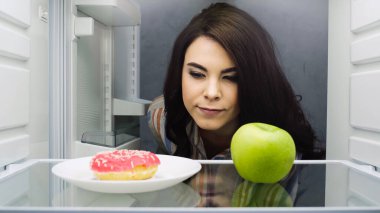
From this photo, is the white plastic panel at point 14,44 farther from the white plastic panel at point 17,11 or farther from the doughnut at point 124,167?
the doughnut at point 124,167

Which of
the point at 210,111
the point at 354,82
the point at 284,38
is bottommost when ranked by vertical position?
the point at 210,111

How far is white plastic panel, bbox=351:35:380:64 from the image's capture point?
1073mm

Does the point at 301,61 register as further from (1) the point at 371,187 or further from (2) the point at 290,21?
(1) the point at 371,187

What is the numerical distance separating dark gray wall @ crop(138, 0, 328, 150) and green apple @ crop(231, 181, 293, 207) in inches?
27.5

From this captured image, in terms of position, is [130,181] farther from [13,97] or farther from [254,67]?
[254,67]

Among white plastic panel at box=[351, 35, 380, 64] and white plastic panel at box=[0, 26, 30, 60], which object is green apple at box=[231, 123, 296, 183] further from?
white plastic panel at box=[0, 26, 30, 60]

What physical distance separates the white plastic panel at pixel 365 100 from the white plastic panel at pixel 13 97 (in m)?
1.00

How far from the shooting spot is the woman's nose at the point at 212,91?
1360 millimetres

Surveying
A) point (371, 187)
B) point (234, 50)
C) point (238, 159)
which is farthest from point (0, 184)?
point (234, 50)

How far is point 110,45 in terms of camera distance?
1.47m

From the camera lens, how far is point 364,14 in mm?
1146

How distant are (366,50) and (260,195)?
67 centimetres

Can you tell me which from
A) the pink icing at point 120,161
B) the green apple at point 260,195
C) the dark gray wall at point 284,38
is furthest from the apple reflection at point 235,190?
the dark gray wall at point 284,38

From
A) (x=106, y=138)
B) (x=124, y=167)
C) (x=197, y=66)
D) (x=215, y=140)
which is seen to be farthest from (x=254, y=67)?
(x=124, y=167)
